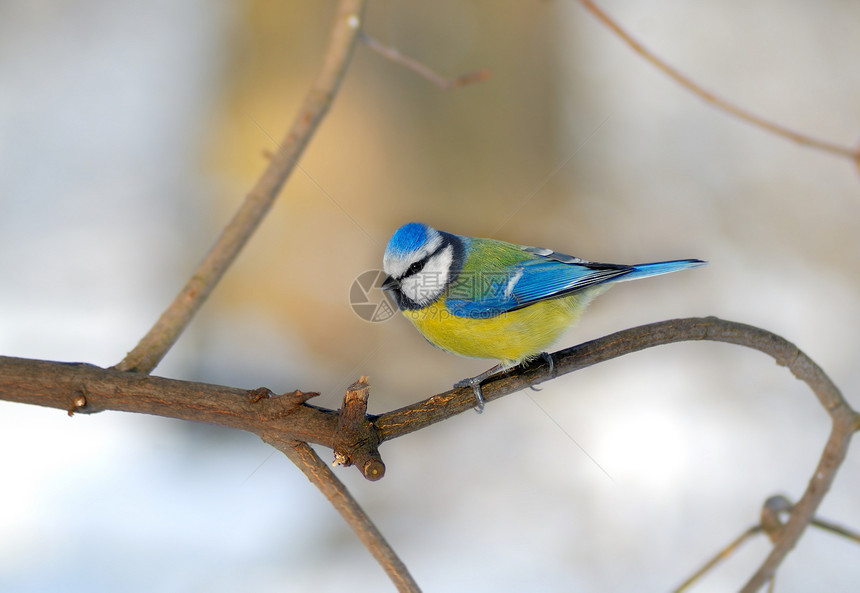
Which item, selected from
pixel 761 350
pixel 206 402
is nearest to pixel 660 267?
pixel 761 350

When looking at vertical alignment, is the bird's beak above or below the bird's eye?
above

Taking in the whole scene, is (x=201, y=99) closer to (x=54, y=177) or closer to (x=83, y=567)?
(x=54, y=177)

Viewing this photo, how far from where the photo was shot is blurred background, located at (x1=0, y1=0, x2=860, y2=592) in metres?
2.06

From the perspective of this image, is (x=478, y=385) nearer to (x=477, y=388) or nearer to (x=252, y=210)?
(x=477, y=388)

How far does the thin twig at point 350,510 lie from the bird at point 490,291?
0.36 meters

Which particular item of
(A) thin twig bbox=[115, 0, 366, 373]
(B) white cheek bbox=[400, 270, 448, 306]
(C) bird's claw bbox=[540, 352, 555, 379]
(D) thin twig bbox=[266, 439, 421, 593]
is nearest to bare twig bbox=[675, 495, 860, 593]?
(C) bird's claw bbox=[540, 352, 555, 379]

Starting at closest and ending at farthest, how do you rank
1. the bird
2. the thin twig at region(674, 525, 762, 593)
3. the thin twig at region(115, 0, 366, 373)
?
1. the thin twig at region(115, 0, 366, 373)
2. the thin twig at region(674, 525, 762, 593)
3. the bird

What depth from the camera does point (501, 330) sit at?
1.38m

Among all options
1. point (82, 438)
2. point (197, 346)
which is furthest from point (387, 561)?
point (197, 346)

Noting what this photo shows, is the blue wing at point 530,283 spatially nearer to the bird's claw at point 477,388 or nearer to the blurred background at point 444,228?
the bird's claw at point 477,388

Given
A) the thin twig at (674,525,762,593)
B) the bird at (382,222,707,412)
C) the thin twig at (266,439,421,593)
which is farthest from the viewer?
the bird at (382,222,707,412)

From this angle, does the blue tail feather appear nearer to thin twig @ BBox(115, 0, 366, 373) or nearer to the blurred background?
thin twig @ BBox(115, 0, 366, 373)

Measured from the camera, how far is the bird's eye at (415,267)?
1.43 meters

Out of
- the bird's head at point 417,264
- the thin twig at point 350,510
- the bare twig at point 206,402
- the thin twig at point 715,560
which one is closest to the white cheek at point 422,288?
the bird's head at point 417,264
